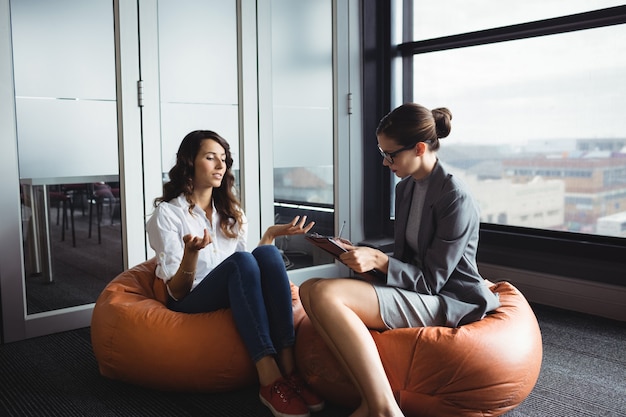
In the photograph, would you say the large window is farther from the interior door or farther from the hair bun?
the interior door

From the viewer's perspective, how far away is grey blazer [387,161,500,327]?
2086 mm

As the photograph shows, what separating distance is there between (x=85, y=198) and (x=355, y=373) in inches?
77.3

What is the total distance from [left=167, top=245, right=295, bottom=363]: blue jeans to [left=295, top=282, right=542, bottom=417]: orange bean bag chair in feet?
0.85

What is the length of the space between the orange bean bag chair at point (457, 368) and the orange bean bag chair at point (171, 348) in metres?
0.41

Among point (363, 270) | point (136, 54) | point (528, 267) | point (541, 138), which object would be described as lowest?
point (528, 267)

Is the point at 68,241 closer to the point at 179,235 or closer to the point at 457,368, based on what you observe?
the point at 179,235

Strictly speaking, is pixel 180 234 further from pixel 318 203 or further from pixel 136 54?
pixel 318 203

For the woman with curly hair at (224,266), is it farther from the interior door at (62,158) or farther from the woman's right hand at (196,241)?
the interior door at (62,158)

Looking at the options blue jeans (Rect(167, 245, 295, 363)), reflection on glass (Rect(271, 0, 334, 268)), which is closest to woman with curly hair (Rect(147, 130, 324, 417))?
blue jeans (Rect(167, 245, 295, 363))

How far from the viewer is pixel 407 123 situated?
2139 mm

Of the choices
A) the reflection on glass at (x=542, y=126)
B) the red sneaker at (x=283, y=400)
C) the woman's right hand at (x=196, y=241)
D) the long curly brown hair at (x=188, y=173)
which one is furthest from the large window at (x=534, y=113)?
the woman's right hand at (x=196, y=241)

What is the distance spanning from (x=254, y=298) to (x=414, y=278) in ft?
2.03

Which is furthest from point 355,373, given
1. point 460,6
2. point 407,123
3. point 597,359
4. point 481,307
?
point 460,6

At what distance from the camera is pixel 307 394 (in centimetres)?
225
